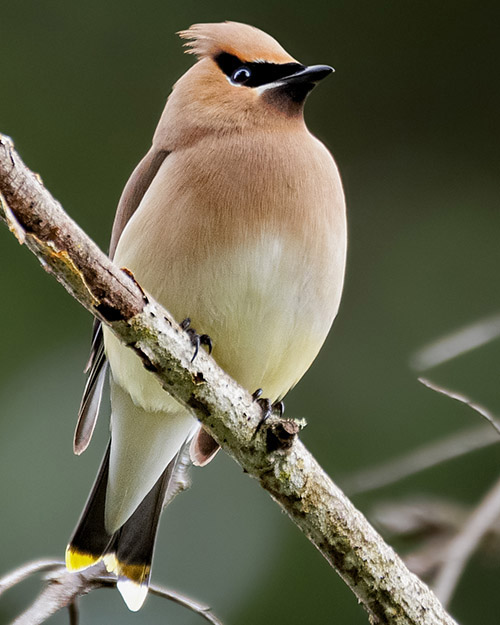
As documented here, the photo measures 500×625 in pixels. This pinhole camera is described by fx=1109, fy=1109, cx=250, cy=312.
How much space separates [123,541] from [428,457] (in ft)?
4.55

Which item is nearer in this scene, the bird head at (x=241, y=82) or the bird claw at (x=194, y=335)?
the bird claw at (x=194, y=335)

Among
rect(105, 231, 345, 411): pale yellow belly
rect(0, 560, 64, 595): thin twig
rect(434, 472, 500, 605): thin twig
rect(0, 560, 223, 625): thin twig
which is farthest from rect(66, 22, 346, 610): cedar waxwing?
rect(434, 472, 500, 605): thin twig

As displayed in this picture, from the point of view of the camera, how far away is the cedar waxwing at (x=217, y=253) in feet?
10.8

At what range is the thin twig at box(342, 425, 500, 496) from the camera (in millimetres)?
2840

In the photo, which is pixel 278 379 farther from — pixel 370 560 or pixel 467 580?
pixel 467 580

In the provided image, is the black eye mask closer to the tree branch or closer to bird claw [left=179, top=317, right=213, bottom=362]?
bird claw [left=179, top=317, right=213, bottom=362]

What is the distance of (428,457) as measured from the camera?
2.89 m

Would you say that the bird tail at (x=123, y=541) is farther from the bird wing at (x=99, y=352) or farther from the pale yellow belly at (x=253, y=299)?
the pale yellow belly at (x=253, y=299)

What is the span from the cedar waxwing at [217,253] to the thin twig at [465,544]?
947 millimetres

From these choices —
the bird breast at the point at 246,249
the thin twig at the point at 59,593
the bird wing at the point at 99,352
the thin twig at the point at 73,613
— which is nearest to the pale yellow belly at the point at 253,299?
the bird breast at the point at 246,249

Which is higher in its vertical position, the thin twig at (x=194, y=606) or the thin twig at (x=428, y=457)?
the thin twig at (x=428, y=457)

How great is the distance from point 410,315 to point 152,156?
7.30 ft

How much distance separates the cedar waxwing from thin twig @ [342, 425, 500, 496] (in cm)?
54

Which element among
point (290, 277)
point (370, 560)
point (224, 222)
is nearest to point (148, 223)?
point (224, 222)
